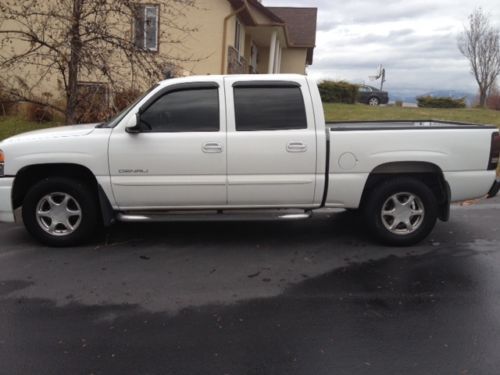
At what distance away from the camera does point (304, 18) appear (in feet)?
114

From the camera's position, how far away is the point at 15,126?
11.9 m

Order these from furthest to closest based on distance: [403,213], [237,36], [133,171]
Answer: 1. [237,36]
2. [403,213]
3. [133,171]

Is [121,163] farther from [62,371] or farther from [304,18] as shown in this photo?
[304,18]

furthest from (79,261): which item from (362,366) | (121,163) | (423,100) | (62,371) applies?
(423,100)

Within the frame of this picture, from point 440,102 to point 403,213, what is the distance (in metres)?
29.4

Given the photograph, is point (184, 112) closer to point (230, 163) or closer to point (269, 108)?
point (230, 163)

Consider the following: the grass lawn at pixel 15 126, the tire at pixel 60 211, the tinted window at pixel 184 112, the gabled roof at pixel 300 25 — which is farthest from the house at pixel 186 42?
the gabled roof at pixel 300 25

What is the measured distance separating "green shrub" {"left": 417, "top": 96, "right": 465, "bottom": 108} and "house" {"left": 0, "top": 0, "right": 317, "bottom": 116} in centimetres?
1133

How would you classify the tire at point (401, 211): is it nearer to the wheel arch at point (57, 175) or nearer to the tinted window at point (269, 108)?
the tinted window at point (269, 108)

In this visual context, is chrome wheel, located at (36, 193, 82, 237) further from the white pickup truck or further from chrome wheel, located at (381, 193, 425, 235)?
chrome wheel, located at (381, 193, 425, 235)

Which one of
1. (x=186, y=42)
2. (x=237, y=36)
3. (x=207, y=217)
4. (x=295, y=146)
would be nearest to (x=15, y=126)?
(x=186, y=42)

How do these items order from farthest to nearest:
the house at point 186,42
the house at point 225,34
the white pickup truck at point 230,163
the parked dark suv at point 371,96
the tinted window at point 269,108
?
the parked dark suv at point 371,96 < the house at point 225,34 < the house at point 186,42 < the tinted window at point 269,108 < the white pickup truck at point 230,163

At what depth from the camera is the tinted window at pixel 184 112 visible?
521 centimetres

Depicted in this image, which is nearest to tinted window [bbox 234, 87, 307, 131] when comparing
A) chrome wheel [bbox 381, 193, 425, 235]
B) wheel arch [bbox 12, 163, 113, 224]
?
chrome wheel [bbox 381, 193, 425, 235]
